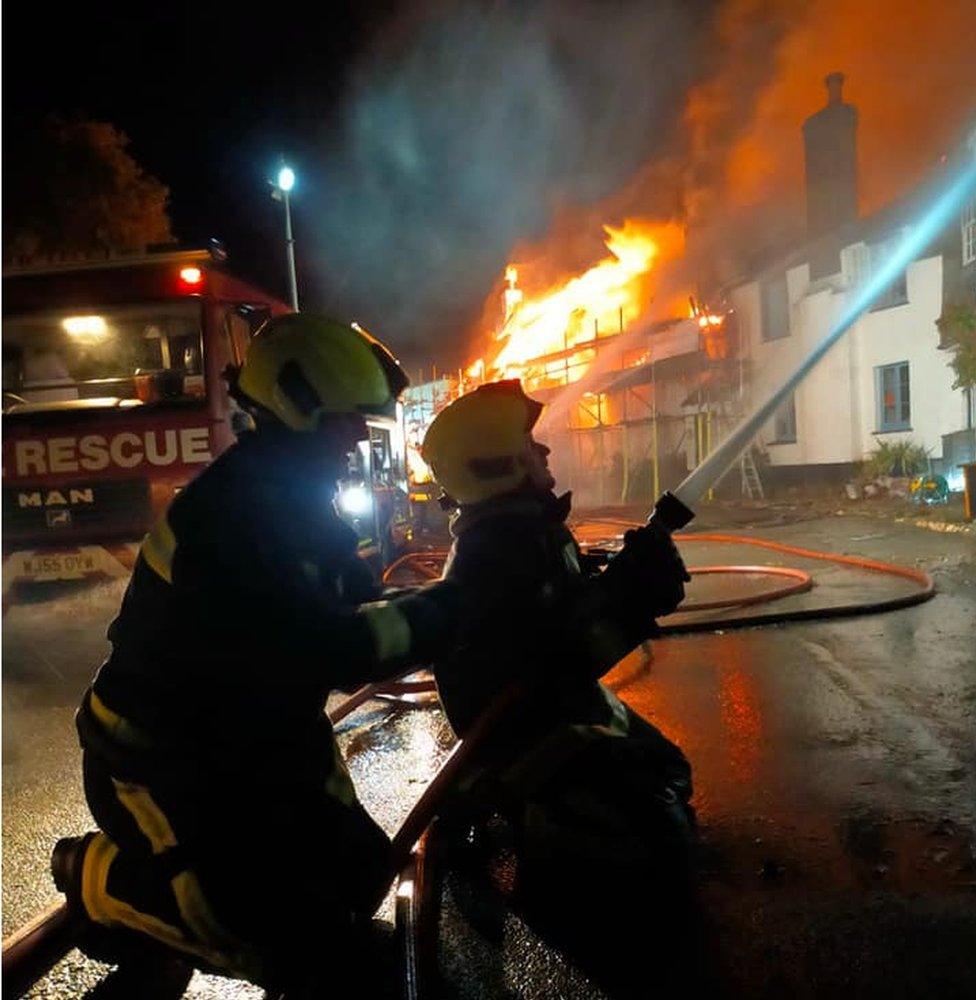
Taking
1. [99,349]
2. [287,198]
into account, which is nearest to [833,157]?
Answer: [287,198]

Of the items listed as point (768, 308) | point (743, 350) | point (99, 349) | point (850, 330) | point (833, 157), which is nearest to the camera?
point (99, 349)

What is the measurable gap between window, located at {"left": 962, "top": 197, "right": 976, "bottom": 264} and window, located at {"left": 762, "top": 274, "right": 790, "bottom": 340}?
5.80 m

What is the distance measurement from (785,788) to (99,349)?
19.9 feet

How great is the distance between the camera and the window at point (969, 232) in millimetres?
17156

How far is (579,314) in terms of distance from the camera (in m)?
28.8

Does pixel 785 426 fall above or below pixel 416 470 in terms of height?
above

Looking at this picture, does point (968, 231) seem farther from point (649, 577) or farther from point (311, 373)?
point (311, 373)

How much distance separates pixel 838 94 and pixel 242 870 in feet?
89.8

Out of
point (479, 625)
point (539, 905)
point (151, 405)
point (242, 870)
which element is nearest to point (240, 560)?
point (242, 870)

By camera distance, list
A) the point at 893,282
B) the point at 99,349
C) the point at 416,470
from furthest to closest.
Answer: the point at 416,470
the point at 893,282
the point at 99,349

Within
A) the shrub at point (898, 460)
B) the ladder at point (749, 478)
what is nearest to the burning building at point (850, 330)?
the shrub at point (898, 460)

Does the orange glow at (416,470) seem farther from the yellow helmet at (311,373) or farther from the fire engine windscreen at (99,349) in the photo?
the yellow helmet at (311,373)

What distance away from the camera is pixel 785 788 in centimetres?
344

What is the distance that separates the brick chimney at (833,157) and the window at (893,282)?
386cm
